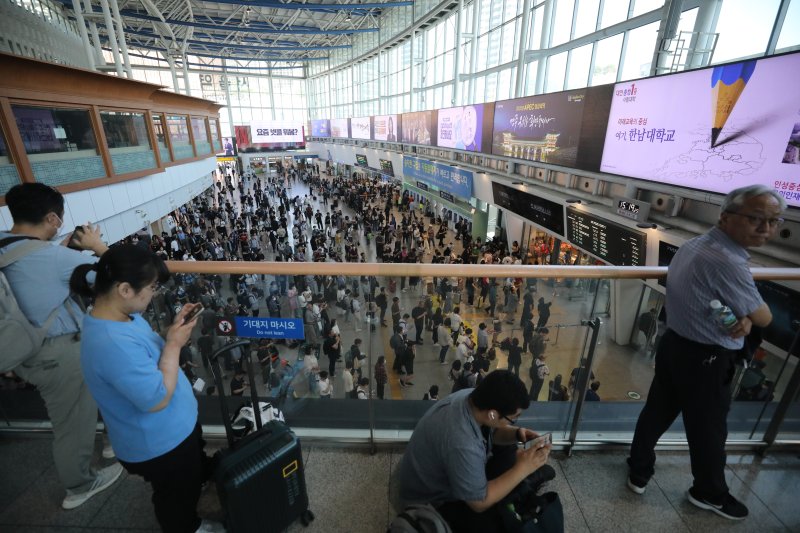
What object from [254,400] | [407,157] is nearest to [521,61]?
[407,157]

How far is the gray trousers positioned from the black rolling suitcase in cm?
74

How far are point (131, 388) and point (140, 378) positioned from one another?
0.04 meters

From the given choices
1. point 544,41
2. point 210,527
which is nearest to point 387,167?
Result: point 544,41

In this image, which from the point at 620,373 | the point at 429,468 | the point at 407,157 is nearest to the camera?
the point at 429,468

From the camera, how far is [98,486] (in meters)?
1.92

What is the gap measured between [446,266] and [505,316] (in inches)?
21.5

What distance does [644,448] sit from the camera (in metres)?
1.96

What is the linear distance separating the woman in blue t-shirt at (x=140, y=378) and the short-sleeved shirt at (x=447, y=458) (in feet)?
3.06

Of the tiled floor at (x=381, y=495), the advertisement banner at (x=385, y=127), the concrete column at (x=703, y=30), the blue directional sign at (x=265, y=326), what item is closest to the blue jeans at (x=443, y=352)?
the tiled floor at (x=381, y=495)

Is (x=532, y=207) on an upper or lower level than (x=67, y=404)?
lower

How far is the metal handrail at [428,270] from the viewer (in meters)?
1.82

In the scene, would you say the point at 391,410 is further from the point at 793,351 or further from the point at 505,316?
the point at 793,351

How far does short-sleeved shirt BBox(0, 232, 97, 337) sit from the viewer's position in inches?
63.9

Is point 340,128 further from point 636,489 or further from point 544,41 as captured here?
point 636,489
